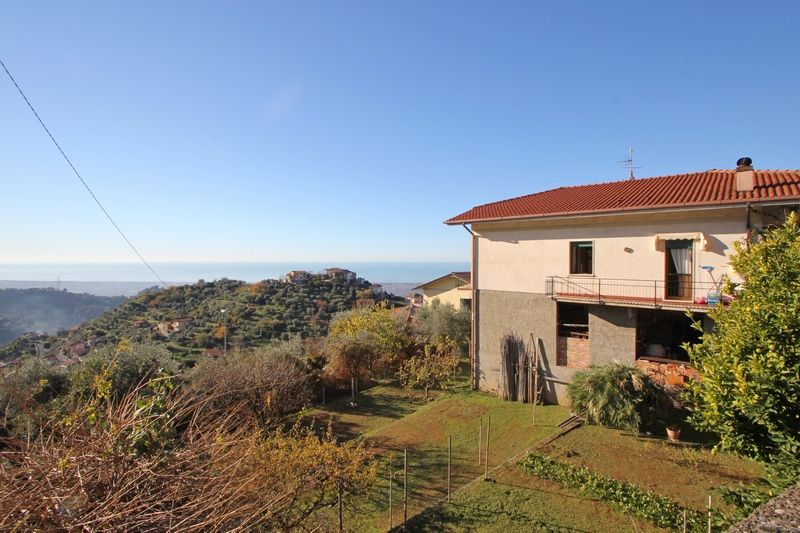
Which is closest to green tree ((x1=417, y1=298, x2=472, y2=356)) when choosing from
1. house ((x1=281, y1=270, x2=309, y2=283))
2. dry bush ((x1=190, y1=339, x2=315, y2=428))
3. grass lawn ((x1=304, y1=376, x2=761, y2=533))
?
grass lawn ((x1=304, y1=376, x2=761, y2=533))

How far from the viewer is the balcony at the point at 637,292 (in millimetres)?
11391

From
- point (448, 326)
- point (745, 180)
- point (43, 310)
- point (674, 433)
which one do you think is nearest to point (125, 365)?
point (674, 433)

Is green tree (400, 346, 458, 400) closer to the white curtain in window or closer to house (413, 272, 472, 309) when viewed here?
the white curtain in window

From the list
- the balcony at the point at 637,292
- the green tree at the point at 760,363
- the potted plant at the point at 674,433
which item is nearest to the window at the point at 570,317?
the balcony at the point at 637,292

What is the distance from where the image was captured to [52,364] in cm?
1412

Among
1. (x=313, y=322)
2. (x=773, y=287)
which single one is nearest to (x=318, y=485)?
(x=773, y=287)

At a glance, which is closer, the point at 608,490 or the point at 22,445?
the point at 22,445

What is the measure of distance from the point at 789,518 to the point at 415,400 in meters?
14.0

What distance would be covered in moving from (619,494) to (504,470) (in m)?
2.35

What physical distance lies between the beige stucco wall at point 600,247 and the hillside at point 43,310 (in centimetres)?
3204

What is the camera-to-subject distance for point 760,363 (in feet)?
16.7

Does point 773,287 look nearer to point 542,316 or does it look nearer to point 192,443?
point 192,443

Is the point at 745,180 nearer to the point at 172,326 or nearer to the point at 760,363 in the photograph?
the point at 760,363

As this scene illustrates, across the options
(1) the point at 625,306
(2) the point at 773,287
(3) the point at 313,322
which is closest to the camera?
(2) the point at 773,287
